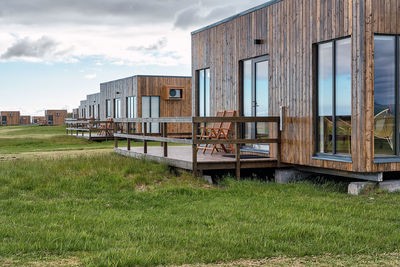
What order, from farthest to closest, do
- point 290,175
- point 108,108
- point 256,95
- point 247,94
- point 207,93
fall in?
1. point 108,108
2. point 207,93
3. point 247,94
4. point 256,95
5. point 290,175

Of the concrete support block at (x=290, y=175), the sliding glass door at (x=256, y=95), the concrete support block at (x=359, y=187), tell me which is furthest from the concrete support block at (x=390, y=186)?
the sliding glass door at (x=256, y=95)

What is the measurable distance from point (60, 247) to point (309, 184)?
18.0 feet

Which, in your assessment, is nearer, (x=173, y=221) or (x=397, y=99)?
(x=173, y=221)

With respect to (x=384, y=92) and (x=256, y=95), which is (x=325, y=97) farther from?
(x=256, y=95)

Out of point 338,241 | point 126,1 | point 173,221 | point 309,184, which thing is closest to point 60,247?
point 173,221

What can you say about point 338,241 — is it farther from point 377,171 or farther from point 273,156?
point 273,156

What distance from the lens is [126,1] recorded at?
18.1 m

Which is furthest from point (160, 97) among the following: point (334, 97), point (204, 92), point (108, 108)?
point (334, 97)

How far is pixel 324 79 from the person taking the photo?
9328 millimetres

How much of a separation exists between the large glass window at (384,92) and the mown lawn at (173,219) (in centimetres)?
103

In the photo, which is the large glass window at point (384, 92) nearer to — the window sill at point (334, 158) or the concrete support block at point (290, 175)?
the window sill at point (334, 158)

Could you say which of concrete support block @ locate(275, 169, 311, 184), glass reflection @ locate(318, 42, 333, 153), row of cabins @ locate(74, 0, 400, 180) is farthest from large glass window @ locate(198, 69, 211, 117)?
glass reflection @ locate(318, 42, 333, 153)

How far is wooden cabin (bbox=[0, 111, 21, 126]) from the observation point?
62469mm

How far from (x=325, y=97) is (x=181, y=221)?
4.39 metres
